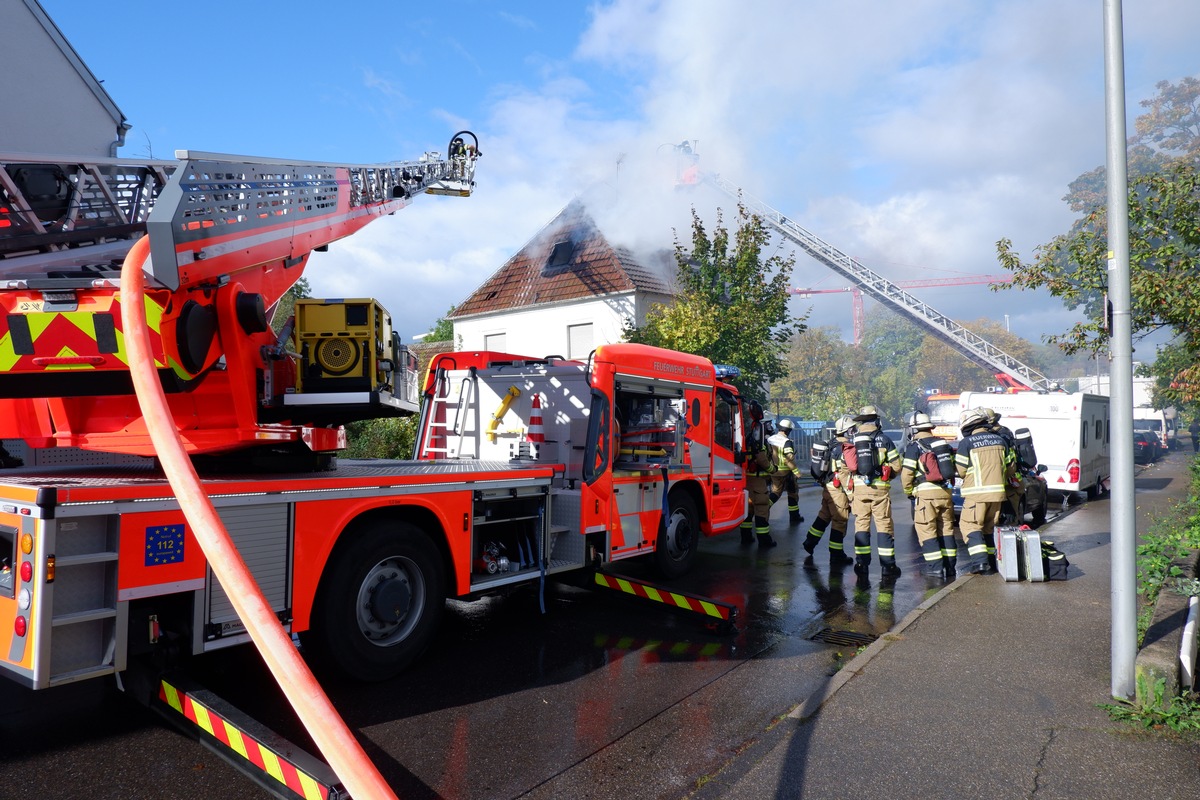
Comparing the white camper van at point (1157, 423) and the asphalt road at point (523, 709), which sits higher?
the white camper van at point (1157, 423)

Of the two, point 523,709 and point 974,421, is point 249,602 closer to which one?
point 523,709

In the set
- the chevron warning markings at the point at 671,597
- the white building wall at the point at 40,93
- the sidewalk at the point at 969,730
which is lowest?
the sidewalk at the point at 969,730

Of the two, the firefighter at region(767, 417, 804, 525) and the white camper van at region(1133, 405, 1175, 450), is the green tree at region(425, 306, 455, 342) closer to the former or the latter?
the firefighter at region(767, 417, 804, 525)

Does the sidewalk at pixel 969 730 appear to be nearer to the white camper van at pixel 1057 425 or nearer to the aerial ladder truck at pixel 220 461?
the aerial ladder truck at pixel 220 461

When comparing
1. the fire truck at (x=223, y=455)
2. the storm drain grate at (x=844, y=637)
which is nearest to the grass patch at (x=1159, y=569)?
the storm drain grate at (x=844, y=637)

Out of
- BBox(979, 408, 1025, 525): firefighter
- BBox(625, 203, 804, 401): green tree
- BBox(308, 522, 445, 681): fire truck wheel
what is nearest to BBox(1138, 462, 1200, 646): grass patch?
BBox(979, 408, 1025, 525): firefighter

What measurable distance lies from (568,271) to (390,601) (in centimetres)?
1956

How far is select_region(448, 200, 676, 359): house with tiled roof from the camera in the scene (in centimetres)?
2173

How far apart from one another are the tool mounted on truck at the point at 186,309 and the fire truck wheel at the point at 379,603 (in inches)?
31.5

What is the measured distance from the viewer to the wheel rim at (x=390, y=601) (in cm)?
464

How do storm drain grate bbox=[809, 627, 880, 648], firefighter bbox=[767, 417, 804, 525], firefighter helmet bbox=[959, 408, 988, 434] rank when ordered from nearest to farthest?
storm drain grate bbox=[809, 627, 880, 648] < firefighter helmet bbox=[959, 408, 988, 434] < firefighter bbox=[767, 417, 804, 525]

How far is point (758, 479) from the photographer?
1064cm

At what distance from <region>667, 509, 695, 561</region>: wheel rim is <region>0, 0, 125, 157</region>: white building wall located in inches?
497

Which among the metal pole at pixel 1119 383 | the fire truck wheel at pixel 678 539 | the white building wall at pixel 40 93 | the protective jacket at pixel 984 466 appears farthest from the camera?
the white building wall at pixel 40 93
